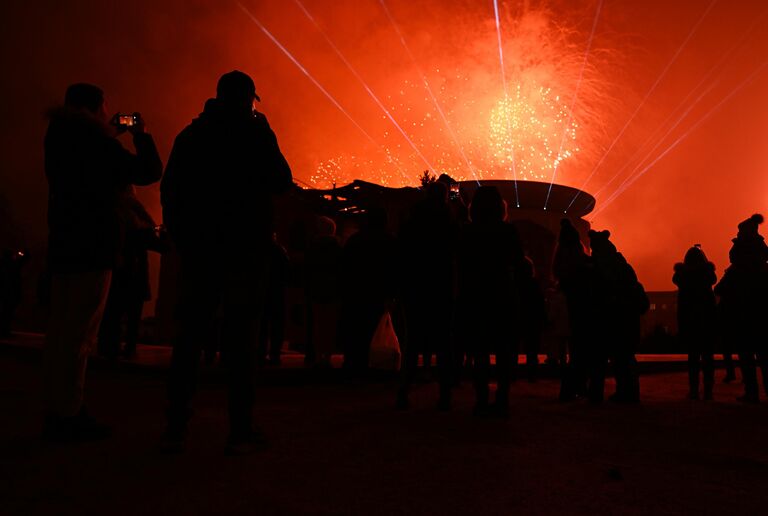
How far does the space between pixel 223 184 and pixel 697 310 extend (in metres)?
6.01

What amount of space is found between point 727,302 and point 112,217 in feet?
21.2

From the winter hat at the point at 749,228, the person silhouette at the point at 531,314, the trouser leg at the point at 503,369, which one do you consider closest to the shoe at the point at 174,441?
the trouser leg at the point at 503,369

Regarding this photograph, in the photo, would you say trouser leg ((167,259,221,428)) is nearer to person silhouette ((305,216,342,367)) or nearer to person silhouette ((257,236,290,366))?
person silhouette ((257,236,290,366))

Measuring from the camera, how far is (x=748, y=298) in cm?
671

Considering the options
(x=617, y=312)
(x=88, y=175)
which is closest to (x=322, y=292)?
(x=617, y=312)

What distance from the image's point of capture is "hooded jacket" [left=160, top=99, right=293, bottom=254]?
10.4ft

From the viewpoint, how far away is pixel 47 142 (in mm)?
3465

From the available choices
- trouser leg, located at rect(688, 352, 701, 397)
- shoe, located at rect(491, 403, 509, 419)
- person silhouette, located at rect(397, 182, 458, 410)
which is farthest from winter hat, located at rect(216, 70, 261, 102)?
trouser leg, located at rect(688, 352, 701, 397)

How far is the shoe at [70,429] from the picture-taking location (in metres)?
3.26

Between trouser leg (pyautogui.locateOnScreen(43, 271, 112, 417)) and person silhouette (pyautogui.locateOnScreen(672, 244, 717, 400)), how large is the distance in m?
6.31

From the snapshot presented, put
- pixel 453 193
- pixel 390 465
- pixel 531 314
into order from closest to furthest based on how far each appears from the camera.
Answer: pixel 390 465, pixel 531 314, pixel 453 193

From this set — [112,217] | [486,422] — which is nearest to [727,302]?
[486,422]

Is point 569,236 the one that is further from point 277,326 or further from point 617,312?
point 277,326

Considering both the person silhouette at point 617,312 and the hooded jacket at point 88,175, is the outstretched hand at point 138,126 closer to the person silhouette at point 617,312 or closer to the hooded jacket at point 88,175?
the hooded jacket at point 88,175
